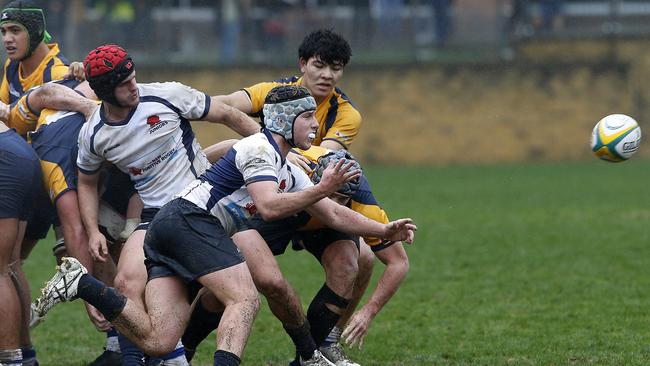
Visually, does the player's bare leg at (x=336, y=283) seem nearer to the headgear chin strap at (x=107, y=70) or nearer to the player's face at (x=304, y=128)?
the player's face at (x=304, y=128)

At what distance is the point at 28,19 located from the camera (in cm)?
751

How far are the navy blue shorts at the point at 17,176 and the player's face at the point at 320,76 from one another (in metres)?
1.92

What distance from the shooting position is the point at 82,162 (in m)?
6.80

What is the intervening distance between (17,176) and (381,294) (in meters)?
2.33

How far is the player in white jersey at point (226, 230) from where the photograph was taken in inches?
233

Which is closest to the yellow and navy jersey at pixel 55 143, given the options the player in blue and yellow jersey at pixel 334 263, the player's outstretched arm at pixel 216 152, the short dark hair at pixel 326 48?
the player's outstretched arm at pixel 216 152

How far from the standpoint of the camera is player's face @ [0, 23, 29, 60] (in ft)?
24.6

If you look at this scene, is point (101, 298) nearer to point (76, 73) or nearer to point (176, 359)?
point (176, 359)

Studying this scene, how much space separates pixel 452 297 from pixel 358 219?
11.4 ft

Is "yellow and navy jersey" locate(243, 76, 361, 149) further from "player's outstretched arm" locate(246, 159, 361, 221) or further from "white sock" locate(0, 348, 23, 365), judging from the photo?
"white sock" locate(0, 348, 23, 365)

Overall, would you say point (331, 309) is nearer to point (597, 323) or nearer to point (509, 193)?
point (597, 323)

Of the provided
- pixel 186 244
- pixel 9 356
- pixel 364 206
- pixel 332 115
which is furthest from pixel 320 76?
pixel 9 356

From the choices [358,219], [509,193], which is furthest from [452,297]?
[509,193]

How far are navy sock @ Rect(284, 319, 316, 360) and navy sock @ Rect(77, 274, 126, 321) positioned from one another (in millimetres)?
1075
